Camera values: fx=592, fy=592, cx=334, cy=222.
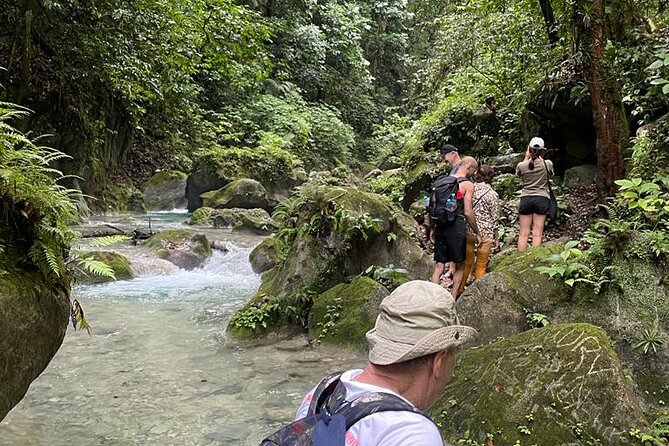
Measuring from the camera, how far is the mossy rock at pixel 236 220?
17219 mm

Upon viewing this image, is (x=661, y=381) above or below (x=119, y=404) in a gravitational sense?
above

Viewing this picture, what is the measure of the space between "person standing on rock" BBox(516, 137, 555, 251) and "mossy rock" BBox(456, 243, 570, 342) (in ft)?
5.87

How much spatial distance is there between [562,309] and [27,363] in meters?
4.60

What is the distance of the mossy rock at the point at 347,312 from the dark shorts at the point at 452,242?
0.93m

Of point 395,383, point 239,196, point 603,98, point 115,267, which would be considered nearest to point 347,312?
point 603,98

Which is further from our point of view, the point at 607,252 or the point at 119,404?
the point at 607,252

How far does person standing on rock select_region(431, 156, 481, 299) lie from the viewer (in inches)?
265

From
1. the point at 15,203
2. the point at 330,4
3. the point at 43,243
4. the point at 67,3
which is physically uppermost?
the point at 330,4

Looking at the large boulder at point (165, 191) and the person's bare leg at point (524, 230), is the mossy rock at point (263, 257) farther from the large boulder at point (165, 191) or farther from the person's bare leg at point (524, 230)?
the large boulder at point (165, 191)

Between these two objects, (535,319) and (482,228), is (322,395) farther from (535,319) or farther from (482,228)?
(482,228)

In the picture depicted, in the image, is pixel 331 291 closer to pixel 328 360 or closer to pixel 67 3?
pixel 328 360

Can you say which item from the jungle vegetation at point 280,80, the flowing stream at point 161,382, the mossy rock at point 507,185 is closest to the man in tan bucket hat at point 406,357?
the jungle vegetation at point 280,80

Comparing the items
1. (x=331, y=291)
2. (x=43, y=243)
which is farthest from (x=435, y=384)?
(x=331, y=291)

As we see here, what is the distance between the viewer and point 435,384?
1760 millimetres
